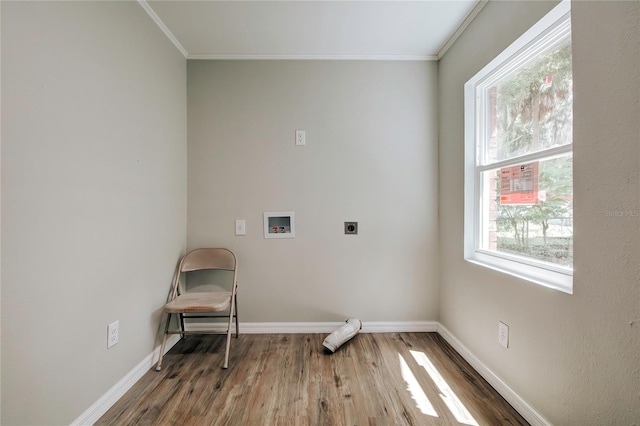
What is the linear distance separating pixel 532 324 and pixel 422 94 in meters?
1.83

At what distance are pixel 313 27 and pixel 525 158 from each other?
5.26ft

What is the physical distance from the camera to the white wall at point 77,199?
0.98 m

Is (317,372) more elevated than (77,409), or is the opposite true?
(77,409)

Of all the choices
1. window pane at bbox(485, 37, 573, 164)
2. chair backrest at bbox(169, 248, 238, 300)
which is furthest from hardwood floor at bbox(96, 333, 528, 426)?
window pane at bbox(485, 37, 573, 164)

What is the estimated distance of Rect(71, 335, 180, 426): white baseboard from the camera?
126 centimetres

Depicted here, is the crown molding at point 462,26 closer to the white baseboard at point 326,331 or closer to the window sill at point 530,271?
the window sill at point 530,271

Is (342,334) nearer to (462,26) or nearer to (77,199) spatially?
(77,199)

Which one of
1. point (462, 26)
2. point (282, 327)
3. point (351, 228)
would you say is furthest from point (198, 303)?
point (462, 26)

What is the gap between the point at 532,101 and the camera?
1407mm

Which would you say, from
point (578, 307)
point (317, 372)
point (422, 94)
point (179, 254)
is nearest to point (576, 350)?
point (578, 307)

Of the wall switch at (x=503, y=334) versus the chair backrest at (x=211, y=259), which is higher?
the chair backrest at (x=211, y=259)

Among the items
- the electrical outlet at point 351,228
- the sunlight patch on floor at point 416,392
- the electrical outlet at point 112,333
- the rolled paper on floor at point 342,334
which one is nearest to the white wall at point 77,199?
the electrical outlet at point 112,333

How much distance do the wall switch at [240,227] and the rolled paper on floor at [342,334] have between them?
1.08 metres

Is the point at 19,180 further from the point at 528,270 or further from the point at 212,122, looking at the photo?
the point at 528,270
